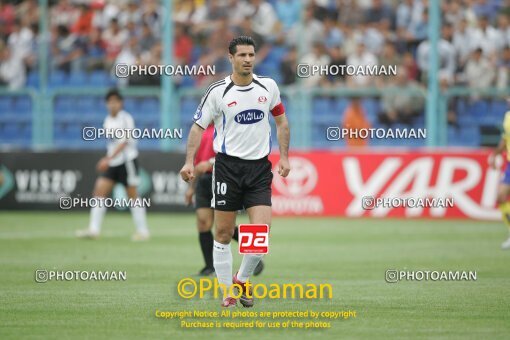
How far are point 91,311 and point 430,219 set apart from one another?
14.0 m

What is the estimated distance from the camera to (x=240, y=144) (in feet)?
35.9

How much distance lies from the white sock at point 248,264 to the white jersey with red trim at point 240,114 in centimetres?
101

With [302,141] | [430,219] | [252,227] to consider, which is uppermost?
[252,227]

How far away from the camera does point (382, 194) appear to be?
2339cm

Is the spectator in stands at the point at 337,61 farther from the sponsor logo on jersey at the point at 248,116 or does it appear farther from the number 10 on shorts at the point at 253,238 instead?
the number 10 on shorts at the point at 253,238

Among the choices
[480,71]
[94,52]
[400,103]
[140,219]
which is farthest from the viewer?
[94,52]

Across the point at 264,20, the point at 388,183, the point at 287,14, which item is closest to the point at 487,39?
the point at 388,183

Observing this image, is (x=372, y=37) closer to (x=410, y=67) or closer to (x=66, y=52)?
(x=410, y=67)

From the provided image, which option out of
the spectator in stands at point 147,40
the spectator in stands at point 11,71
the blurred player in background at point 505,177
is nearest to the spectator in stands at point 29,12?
the spectator in stands at point 11,71

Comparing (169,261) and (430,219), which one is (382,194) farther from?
(169,261)

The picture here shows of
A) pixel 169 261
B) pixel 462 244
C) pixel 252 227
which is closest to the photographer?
pixel 252 227

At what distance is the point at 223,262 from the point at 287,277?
9.21ft

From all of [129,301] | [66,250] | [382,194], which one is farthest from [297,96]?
[129,301]

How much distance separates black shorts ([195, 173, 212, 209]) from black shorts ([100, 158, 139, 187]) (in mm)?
5473
